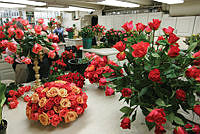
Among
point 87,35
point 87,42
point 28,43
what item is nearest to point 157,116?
point 28,43

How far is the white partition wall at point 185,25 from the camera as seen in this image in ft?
14.8

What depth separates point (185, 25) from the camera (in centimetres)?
463

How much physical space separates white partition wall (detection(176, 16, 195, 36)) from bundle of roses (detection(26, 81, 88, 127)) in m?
4.99

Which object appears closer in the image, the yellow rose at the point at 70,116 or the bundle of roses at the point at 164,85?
the bundle of roses at the point at 164,85

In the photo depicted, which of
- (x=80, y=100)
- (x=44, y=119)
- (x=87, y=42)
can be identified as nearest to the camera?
(x=44, y=119)

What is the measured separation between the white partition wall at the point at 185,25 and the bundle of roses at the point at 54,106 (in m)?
4.99

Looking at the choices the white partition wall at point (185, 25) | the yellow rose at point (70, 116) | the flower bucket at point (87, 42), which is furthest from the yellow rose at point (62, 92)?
the white partition wall at point (185, 25)

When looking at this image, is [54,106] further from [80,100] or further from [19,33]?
[19,33]

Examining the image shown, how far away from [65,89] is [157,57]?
59 cm

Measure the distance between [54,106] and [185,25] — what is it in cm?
515

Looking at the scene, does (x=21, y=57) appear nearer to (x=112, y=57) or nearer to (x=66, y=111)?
(x=66, y=111)

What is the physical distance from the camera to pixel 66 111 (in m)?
0.82

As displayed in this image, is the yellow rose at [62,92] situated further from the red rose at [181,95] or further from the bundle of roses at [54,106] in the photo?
the red rose at [181,95]

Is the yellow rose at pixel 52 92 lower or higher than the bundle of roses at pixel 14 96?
higher
